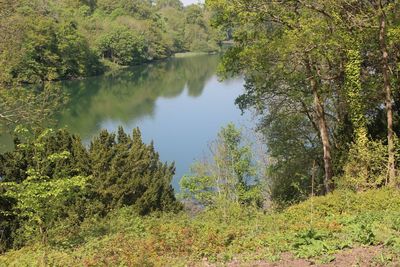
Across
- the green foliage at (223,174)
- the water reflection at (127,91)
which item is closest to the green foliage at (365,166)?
the green foliage at (223,174)

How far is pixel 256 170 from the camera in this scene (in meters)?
29.1

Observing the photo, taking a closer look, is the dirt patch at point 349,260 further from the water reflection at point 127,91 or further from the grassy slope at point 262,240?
the water reflection at point 127,91

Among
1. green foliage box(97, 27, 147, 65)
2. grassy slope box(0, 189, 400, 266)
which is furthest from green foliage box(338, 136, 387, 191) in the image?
green foliage box(97, 27, 147, 65)

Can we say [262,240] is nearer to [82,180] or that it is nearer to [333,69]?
[82,180]

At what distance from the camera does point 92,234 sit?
13000 millimetres

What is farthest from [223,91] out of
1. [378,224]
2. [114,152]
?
[378,224]

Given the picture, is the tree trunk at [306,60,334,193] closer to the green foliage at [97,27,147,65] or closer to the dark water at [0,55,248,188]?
the dark water at [0,55,248,188]

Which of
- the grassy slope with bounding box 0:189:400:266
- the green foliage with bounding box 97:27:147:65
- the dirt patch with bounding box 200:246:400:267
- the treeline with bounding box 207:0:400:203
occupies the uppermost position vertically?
the green foliage with bounding box 97:27:147:65

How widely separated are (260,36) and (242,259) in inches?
424

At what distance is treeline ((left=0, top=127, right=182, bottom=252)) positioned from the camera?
46.3 feet

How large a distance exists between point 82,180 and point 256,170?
18726mm

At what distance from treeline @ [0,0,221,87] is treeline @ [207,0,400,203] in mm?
9827

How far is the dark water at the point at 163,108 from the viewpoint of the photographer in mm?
40875

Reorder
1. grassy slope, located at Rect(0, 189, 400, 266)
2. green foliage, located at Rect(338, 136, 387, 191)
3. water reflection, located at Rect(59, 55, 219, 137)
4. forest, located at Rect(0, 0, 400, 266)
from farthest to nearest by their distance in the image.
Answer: water reflection, located at Rect(59, 55, 219, 137), green foliage, located at Rect(338, 136, 387, 191), forest, located at Rect(0, 0, 400, 266), grassy slope, located at Rect(0, 189, 400, 266)
